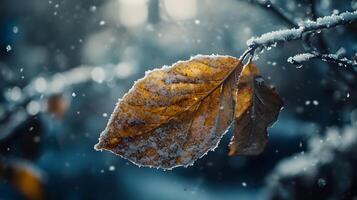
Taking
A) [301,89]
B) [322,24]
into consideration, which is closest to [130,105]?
[322,24]

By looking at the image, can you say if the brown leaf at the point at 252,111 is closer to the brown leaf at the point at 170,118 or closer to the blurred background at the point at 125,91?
the brown leaf at the point at 170,118

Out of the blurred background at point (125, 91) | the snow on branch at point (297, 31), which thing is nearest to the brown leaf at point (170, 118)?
the snow on branch at point (297, 31)

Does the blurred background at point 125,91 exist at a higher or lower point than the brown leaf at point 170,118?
higher

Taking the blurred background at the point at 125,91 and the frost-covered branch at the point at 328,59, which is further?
the blurred background at the point at 125,91


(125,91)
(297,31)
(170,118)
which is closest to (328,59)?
(297,31)

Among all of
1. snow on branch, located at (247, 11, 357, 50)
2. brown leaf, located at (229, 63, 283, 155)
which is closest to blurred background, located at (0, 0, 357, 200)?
brown leaf, located at (229, 63, 283, 155)

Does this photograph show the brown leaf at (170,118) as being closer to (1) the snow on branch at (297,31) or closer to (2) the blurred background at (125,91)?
(1) the snow on branch at (297,31)

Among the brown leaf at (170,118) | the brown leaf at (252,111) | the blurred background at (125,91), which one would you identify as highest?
the blurred background at (125,91)

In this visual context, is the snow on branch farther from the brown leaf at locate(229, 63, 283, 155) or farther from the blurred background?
the blurred background
